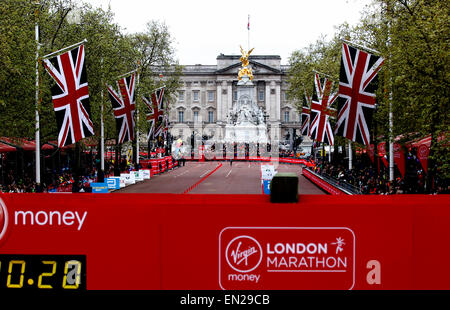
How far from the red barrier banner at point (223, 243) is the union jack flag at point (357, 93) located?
33.6 ft

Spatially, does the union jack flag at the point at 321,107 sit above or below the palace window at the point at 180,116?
below

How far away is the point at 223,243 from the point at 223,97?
400 ft

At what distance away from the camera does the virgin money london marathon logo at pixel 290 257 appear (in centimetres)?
594

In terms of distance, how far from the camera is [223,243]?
6.01 meters

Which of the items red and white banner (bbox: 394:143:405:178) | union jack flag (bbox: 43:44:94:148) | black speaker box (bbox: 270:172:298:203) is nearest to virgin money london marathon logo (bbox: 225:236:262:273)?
black speaker box (bbox: 270:172:298:203)

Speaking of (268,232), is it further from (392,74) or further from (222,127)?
(222,127)

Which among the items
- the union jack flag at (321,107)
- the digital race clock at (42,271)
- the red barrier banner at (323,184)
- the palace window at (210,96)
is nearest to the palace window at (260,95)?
the palace window at (210,96)

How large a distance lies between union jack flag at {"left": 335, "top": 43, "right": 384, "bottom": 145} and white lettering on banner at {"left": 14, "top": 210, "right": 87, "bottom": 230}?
11686mm

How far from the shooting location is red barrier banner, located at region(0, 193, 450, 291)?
232 inches

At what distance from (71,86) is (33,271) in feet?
46.3

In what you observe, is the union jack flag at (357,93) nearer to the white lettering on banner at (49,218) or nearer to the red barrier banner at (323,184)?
the red barrier banner at (323,184)

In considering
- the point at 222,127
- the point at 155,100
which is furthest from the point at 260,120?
the point at 155,100

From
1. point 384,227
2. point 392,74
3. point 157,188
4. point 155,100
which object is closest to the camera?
point 384,227

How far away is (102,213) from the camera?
Result: 20.0ft
